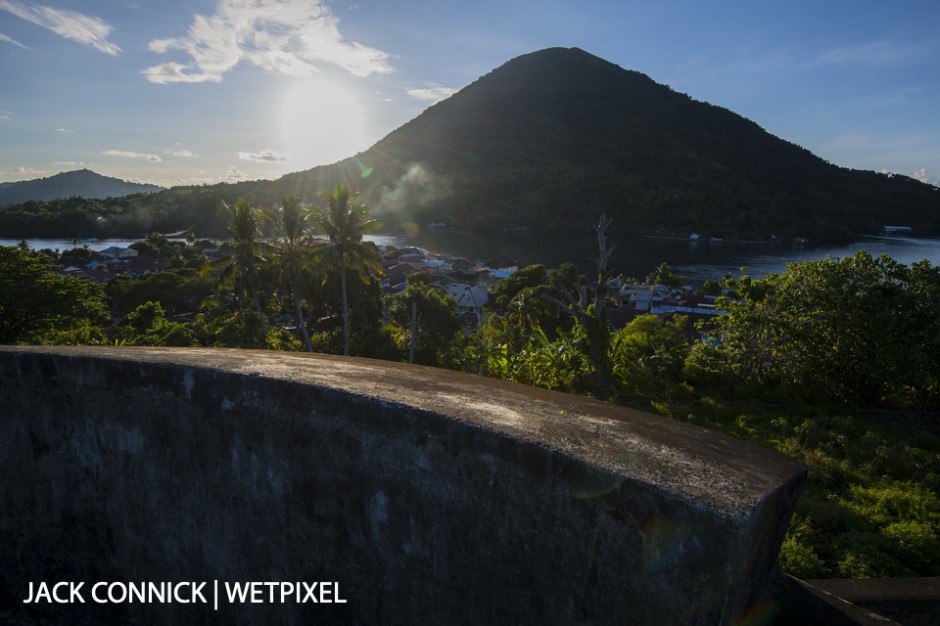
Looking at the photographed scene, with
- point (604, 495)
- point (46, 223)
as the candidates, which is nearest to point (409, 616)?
point (604, 495)

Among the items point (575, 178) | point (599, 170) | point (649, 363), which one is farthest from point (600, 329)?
point (599, 170)

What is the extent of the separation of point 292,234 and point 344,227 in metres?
1.48

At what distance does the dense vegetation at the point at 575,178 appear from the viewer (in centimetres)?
9050

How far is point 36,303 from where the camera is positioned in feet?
44.5

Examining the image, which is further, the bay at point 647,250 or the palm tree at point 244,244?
the bay at point 647,250

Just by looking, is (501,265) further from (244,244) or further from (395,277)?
(244,244)

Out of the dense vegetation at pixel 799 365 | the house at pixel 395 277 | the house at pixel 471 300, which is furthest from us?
the house at pixel 395 277

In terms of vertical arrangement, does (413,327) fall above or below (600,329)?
below

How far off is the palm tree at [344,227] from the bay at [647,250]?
44.7 m

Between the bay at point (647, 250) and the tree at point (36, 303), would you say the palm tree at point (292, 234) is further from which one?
the bay at point (647, 250)

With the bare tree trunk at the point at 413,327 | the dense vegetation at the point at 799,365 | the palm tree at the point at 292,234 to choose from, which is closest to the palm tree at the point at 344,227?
the dense vegetation at the point at 799,365

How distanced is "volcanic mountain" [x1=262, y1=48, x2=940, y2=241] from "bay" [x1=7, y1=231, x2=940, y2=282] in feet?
19.2

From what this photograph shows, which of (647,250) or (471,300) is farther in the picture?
(647,250)

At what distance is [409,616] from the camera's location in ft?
8.93
